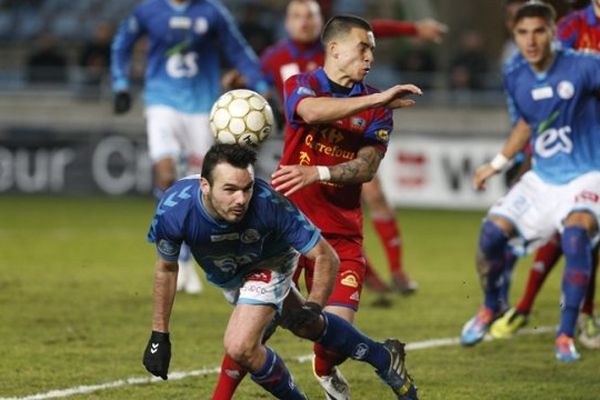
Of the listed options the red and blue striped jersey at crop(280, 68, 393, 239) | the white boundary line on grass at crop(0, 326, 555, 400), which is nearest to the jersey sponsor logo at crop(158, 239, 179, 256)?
the red and blue striped jersey at crop(280, 68, 393, 239)

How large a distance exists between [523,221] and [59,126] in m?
12.2

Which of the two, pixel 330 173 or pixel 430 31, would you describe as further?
pixel 430 31

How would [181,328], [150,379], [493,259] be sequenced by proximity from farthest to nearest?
[181,328]
[493,259]
[150,379]

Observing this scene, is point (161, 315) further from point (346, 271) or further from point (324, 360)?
point (346, 271)

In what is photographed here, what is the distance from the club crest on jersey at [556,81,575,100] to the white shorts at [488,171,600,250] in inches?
19.5

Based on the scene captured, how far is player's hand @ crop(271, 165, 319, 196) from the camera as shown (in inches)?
258

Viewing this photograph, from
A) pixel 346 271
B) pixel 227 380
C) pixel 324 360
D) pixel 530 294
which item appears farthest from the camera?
pixel 530 294

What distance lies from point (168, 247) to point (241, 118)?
1.12 meters

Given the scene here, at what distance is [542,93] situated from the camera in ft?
28.8

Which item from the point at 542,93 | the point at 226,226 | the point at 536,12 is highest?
the point at 536,12

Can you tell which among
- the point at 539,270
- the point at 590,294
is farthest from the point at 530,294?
the point at 590,294

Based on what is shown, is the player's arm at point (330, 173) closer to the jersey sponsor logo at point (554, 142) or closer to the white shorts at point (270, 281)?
the white shorts at point (270, 281)

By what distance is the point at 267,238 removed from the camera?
20.6 feet

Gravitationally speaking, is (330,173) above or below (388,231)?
above
